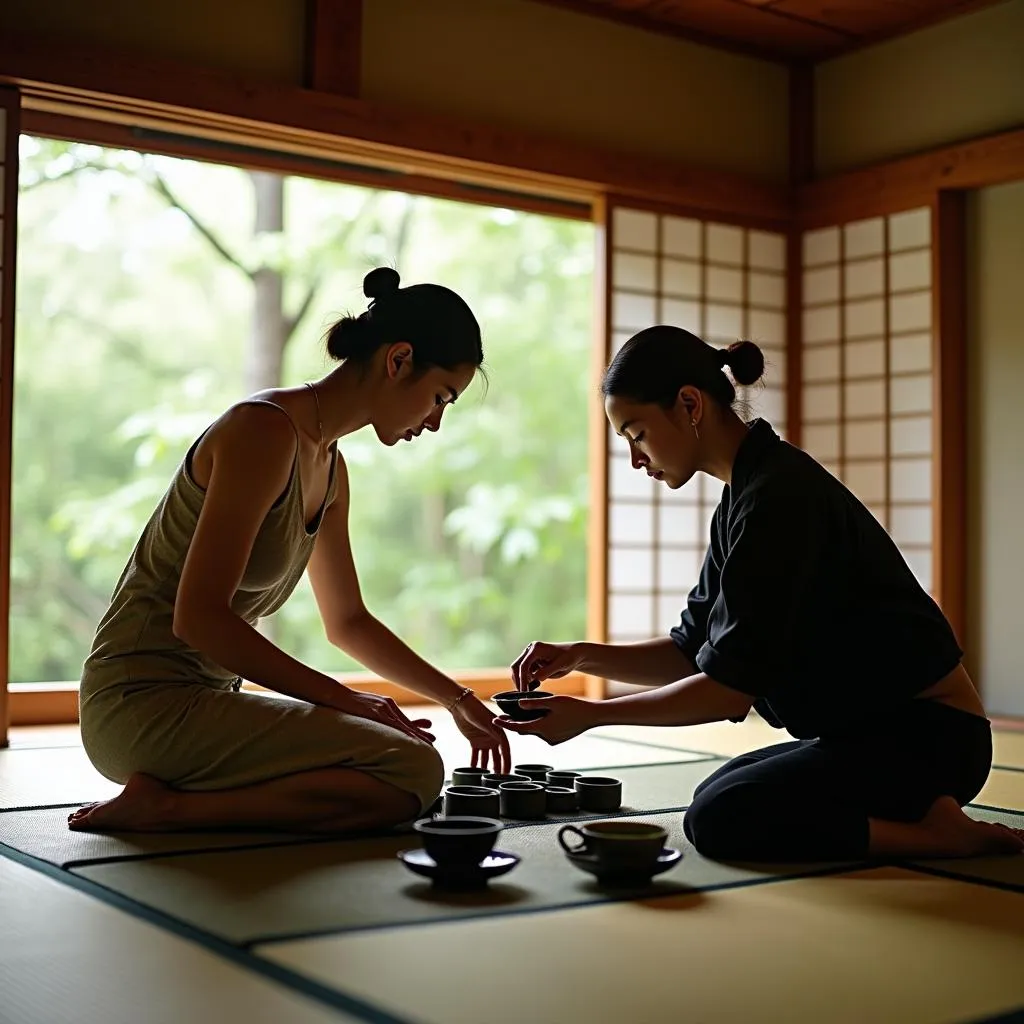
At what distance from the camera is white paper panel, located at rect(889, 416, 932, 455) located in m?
5.88

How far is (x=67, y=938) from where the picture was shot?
1935 mm

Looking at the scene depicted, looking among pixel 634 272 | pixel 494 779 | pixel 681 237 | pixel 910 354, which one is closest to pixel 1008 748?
pixel 910 354

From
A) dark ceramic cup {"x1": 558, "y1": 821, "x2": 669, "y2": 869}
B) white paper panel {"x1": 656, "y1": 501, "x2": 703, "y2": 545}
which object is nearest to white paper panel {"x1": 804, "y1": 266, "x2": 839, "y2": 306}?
white paper panel {"x1": 656, "y1": 501, "x2": 703, "y2": 545}

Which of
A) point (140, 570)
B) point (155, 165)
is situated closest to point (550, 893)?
point (140, 570)

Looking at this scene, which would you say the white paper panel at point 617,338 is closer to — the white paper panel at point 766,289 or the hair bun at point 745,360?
the white paper panel at point 766,289

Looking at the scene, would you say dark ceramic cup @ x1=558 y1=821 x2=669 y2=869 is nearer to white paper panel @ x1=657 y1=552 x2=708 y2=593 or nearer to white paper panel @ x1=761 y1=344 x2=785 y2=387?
white paper panel @ x1=657 y1=552 x2=708 y2=593

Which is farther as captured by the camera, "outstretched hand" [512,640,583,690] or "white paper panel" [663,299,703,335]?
"white paper panel" [663,299,703,335]

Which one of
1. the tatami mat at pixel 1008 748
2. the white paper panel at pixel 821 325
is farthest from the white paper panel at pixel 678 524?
the tatami mat at pixel 1008 748

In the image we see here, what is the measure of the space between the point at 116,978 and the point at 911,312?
4.97 meters

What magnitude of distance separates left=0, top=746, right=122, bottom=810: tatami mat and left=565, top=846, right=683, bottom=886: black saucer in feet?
4.60

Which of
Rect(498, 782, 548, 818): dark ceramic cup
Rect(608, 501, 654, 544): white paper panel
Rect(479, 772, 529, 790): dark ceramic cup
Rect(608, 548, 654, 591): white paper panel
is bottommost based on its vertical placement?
Rect(498, 782, 548, 818): dark ceramic cup

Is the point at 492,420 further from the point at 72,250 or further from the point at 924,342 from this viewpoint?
the point at 924,342

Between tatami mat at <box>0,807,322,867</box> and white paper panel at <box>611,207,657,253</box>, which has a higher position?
white paper panel at <box>611,207,657,253</box>

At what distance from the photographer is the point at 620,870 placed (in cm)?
227
